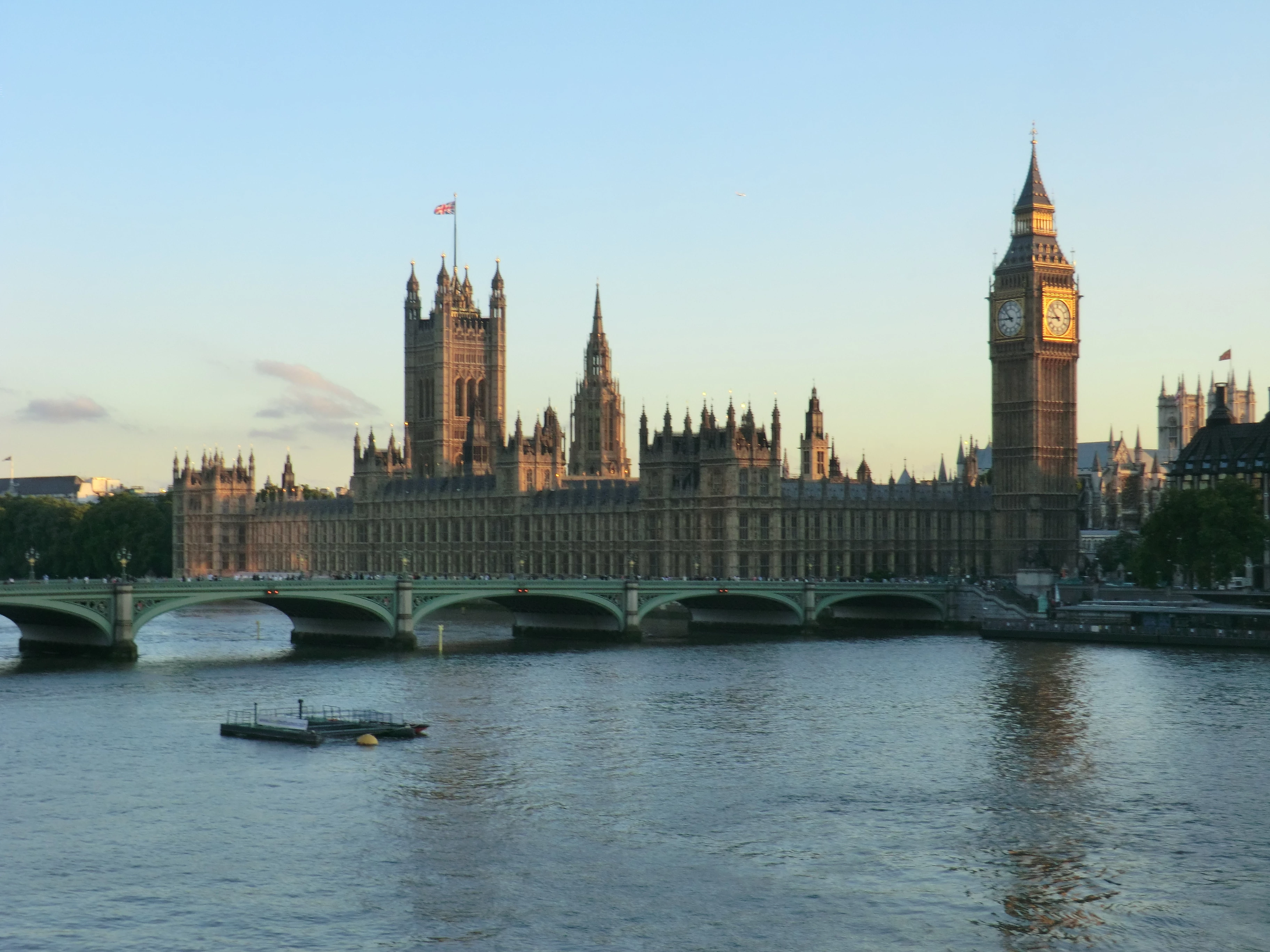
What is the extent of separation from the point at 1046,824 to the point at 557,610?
2742 inches

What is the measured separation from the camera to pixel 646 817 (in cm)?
5175

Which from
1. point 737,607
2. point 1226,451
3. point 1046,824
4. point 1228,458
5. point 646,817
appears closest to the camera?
point 1046,824

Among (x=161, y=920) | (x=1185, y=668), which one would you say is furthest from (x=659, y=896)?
(x=1185, y=668)

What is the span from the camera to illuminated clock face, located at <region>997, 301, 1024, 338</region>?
500ft

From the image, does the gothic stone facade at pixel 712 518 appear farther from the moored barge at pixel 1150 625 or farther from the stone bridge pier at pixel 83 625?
the stone bridge pier at pixel 83 625

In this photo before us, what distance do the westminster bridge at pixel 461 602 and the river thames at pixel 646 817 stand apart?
636cm

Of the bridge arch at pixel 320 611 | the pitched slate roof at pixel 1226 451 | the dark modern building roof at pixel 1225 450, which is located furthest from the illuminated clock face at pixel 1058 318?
the bridge arch at pixel 320 611

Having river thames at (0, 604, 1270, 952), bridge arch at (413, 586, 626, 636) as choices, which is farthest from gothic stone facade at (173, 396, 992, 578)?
river thames at (0, 604, 1270, 952)

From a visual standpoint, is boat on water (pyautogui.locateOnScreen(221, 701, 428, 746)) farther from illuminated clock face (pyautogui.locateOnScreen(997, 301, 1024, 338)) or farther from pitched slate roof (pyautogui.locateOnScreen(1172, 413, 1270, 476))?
illuminated clock face (pyautogui.locateOnScreen(997, 301, 1024, 338))

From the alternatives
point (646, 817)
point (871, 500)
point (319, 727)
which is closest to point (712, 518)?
point (871, 500)

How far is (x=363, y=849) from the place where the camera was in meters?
47.2

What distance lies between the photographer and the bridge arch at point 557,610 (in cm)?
10769

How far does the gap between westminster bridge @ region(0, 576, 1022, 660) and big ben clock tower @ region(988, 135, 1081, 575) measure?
82.3ft

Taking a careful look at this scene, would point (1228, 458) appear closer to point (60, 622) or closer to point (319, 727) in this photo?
point (60, 622)
